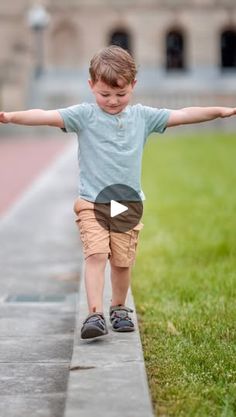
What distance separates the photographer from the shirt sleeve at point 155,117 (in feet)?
19.2

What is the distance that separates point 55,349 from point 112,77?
156 centimetres

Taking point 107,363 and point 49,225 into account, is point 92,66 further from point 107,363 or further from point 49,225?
point 49,225

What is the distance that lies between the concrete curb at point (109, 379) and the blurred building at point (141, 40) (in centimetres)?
4499

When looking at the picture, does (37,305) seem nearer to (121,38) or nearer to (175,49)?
(121,38)

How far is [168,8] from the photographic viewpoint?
54.5 metres

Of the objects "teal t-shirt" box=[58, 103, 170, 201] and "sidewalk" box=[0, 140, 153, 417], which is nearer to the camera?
"sidewalk" box=[0, 140, 153, 417]

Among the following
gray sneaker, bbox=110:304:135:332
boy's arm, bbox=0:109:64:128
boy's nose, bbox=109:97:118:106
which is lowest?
gray sneaker, bbox=110:304:135:332

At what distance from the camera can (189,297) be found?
7.39 meters

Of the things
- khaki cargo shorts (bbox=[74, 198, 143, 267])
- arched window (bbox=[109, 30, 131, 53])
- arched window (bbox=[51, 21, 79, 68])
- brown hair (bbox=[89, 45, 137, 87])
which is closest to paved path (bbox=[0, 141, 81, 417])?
khaki cargo shorts (bbox=[74, 198, 143, 267])

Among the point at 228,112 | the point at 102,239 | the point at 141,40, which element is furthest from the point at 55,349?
the point at 141,40

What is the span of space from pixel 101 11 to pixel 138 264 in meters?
46.0

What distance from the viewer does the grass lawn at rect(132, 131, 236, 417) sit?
4.84m

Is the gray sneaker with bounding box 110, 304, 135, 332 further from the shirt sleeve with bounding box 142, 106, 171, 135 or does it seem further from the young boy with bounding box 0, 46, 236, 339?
the shirt sleeve with bounding box 142, 106, 171, 135

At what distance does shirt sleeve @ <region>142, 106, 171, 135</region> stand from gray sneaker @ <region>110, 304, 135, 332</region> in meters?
1.02
